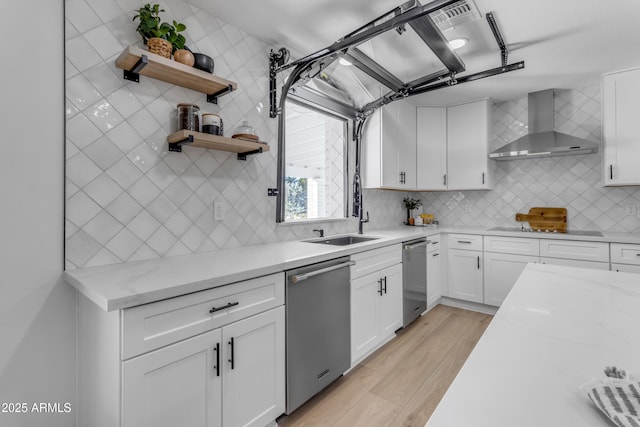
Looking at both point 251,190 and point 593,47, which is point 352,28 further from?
point 593,47

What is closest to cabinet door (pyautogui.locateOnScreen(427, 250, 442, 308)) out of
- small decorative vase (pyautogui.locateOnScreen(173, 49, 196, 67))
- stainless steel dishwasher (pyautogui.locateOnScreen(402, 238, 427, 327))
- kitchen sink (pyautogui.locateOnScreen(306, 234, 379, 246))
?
stainless steel dishwasher (pyautogui.locateOnScreen(402, 238, 427, 327))

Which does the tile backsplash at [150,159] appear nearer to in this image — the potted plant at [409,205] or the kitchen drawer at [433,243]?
the kitchen drawer at [433,243]

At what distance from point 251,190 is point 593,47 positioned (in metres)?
2.84

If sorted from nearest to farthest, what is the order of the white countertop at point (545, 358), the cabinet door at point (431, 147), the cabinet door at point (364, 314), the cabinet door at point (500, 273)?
1. the white countertop at point (545, 358)
2. the cabinet door at point (364, 314)
3. the cabinet door at point (500, 273)
4. the cabinet door at point (431, 147)

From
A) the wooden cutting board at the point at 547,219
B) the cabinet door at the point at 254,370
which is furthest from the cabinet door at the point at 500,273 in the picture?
the cabinet door at the point at 254,370

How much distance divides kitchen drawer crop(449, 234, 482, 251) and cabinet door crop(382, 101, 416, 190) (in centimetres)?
75

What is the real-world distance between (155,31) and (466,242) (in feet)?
10.7

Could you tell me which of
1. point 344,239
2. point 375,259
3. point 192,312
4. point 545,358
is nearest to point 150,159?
point 192,312

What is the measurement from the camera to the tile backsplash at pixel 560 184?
3.10 metres

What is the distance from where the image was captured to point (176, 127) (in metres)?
1.78

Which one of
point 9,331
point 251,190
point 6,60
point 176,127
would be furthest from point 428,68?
point 9,331

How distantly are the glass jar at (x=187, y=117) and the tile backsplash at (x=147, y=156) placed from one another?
A: 9cm

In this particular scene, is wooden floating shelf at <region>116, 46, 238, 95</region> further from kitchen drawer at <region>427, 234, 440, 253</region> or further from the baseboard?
the baseboard

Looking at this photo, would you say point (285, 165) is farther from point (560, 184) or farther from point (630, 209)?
point (630, 209)
